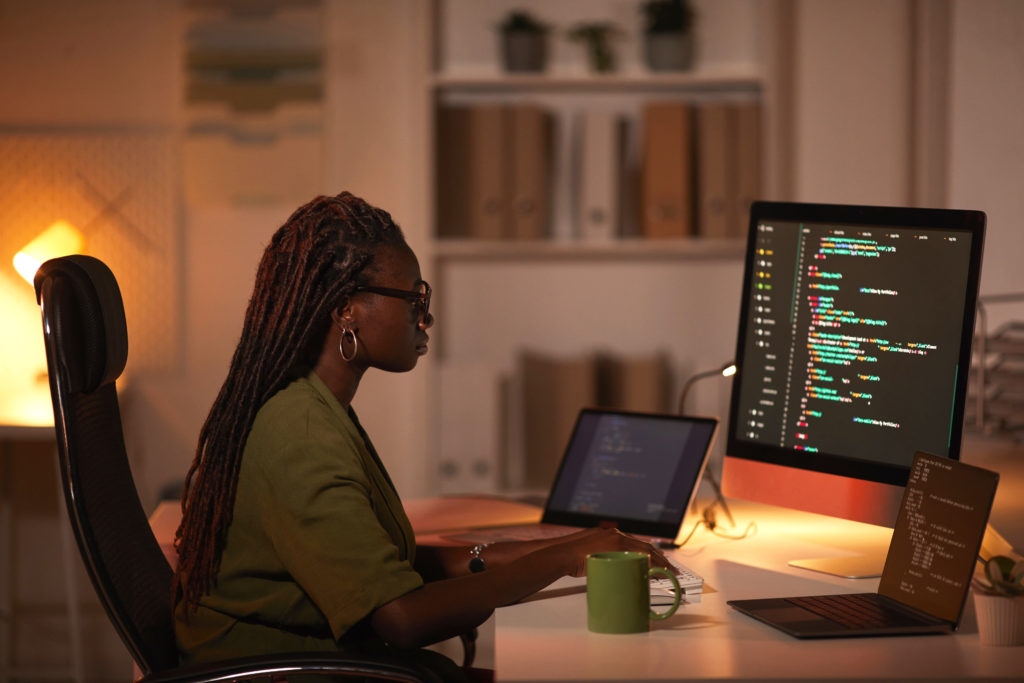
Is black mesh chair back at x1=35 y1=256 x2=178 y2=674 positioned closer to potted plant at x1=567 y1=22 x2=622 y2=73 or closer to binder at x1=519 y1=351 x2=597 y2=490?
binder at x1=519 y1=351 x2=597 y2=490

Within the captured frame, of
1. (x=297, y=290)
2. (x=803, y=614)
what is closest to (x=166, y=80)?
(x=297, y=290)

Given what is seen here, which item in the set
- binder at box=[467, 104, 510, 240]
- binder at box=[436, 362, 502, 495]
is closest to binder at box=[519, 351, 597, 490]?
binder at box=[436, 362, 502, 495]

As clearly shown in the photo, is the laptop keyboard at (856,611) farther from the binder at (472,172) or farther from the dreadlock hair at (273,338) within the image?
the binder at (472,172)

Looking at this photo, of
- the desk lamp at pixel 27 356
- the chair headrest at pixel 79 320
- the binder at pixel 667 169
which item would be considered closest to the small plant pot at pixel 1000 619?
the chair headrest at pixel 79 320

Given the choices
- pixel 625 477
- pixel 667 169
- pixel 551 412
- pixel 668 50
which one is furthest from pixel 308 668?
pixel 668 50

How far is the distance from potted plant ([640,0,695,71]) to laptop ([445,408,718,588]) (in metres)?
1.50

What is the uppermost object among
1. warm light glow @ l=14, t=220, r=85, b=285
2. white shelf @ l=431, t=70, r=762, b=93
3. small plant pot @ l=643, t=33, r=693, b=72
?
small plant pot @ l=643, t=33, r=693, b=72

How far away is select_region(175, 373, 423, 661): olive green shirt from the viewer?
4.03ft

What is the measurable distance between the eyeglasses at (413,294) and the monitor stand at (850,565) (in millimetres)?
624

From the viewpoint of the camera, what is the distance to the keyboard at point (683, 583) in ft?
4.32

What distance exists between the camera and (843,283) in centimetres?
155

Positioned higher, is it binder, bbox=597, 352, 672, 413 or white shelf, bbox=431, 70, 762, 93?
white shelf, bbox=431, 70, 762, 93

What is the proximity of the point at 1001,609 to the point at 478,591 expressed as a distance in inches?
22.1

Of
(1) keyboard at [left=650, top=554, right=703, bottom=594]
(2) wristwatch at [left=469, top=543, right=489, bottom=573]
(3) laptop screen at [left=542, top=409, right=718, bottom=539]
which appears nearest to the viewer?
(1) keyboard at [left=650, top=554, right=703, bottom=594]
